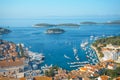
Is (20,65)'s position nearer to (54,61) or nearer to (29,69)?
(29,69)

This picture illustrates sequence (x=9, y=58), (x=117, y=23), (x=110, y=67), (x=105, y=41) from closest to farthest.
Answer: (x=110, y=67)
(x=9, y=58)
(x=105, y=41)
(x=117, y=23)

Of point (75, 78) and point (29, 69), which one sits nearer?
point (75, 78)

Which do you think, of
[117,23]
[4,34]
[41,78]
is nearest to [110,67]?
[41,78]

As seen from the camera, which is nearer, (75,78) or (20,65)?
(75,78)

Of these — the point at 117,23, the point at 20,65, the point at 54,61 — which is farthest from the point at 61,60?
→ the point at 117,23

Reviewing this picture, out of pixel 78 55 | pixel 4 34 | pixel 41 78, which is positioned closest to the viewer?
pixel 41 78

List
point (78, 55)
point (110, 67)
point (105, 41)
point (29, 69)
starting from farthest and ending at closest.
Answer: point (105, 41) < point (78, 55) < point (29, 69) < point (110, 67)

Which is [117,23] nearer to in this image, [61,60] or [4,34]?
[4,34]

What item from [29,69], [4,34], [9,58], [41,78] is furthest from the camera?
[4,34]
